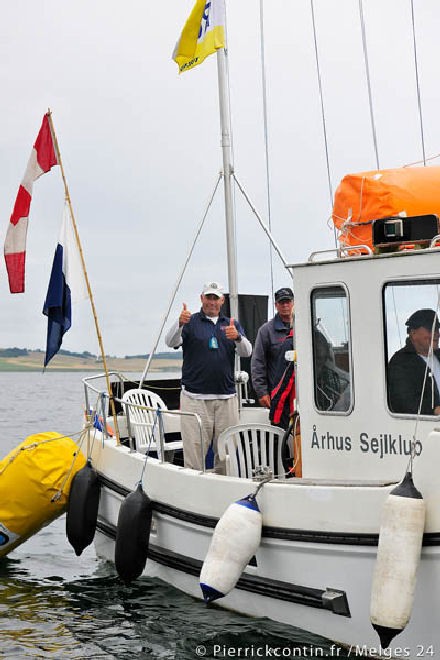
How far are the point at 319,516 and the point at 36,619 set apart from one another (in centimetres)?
315

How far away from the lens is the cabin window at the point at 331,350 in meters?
6.59

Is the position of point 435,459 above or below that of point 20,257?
below

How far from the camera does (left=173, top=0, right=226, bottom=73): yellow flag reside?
976cm

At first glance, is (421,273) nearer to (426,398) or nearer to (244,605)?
(426,398)

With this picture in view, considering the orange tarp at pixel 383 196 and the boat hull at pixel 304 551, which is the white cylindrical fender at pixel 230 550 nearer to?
the boat hull at pixel 304 551

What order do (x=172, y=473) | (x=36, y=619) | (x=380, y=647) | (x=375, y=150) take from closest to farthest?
(x=380, y=647)
(x=172, y=473)
(x=36, y=619)
(x=375, y=150)

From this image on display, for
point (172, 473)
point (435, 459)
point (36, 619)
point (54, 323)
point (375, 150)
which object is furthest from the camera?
point (54, 323)

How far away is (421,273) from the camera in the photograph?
Answer: 20.1 ft

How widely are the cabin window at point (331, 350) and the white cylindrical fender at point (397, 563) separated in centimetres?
116

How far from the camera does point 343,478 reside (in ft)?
21.6

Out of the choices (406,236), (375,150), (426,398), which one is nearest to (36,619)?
(426,398)

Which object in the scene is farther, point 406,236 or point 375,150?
point 375,150

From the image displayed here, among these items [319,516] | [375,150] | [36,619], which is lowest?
[36,619]

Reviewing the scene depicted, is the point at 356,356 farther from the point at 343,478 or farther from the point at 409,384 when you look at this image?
the point at 343,478
